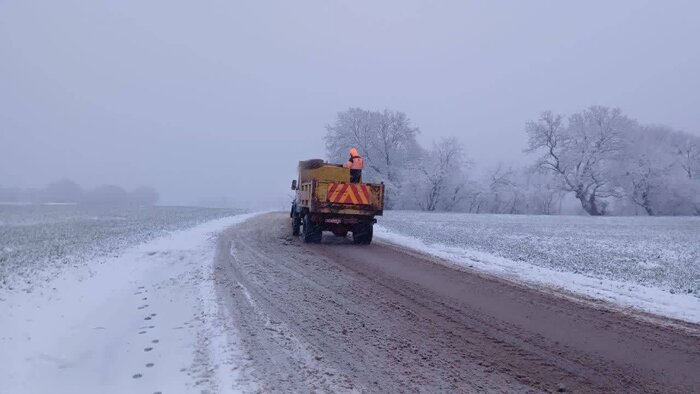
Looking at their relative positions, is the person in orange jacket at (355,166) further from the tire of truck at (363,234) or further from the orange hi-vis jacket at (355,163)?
Answer: the tire of truck at (363,234)

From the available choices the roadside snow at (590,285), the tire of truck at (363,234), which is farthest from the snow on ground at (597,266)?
the tire of truck at (363,234)

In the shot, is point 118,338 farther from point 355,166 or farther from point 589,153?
point 589,153

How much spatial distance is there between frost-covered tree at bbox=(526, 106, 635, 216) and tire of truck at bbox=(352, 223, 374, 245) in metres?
47.2

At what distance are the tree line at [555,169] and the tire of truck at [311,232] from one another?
1690 inches

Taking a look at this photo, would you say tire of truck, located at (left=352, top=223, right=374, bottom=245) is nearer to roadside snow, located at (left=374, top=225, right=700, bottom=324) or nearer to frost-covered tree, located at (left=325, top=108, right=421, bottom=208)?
roadside snow, located at (left=374, top=225, right=700, bottom=324)

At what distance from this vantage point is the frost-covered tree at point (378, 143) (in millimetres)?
61031

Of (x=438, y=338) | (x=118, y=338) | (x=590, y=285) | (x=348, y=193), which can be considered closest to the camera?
(x=118, y=338)

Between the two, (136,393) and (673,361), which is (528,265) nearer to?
(673,361)

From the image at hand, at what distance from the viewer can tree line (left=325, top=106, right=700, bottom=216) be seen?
187ft

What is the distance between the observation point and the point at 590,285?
10320 mm

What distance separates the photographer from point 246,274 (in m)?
10.3

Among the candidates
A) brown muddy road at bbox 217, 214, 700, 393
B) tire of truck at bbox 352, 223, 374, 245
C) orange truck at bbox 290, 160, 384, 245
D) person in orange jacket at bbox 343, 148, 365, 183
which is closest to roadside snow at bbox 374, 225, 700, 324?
brown muddy road at bbox 217, 214, 700, 393

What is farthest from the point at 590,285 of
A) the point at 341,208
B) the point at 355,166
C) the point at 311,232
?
the point at 355,166

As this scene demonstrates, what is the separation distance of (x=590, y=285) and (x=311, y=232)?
9.37 m
